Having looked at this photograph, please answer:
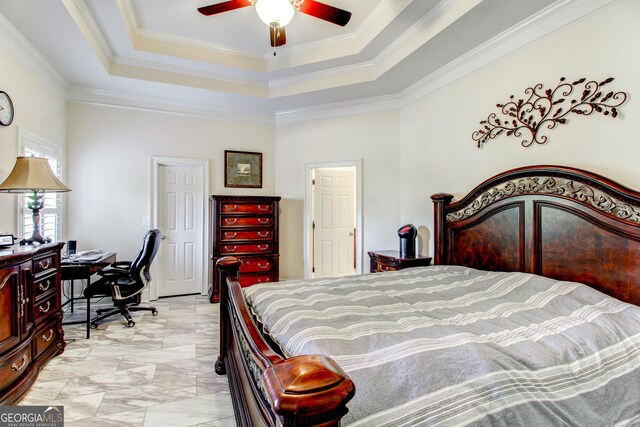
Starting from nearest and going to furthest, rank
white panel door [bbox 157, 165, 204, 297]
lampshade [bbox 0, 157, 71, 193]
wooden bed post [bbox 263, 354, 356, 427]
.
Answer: wooden bed post [bbox 263, 354, 356, 427] < lampshade [bbox 0, 157, 71, 193] < white panel door [bbox 157, 165, 204, 297]

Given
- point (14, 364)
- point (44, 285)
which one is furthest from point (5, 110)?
point (14, 364)

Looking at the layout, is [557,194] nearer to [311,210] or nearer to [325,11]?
[325,11]

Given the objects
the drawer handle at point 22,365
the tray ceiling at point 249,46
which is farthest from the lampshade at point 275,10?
the drawer handle at point 22,365

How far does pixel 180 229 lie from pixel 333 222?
246cm

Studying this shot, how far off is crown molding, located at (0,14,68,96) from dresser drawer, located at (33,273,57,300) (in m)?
2.05

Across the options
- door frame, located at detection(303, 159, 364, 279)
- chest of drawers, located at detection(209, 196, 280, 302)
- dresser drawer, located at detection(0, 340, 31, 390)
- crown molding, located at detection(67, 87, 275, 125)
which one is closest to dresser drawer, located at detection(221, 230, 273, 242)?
chest of drawers, located at detection(209, 196, 280, 302)

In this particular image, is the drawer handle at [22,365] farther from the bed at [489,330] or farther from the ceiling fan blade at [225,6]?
the ceiling fan blade at [225,6]

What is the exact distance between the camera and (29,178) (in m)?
2.60

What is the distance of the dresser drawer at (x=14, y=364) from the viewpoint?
201cm

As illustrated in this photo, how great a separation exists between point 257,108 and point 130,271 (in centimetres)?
289

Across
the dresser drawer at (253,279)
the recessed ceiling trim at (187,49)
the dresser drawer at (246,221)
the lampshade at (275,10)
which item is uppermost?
the recessed ceiling trim at (187,49)

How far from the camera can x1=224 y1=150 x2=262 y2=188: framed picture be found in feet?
16.2

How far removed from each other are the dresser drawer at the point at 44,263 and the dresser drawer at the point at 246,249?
1.94 meters

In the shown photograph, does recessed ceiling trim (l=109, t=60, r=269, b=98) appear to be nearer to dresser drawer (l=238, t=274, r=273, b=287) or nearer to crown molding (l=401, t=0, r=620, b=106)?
crown molding (l=401, t=0, r=620, b=106)
